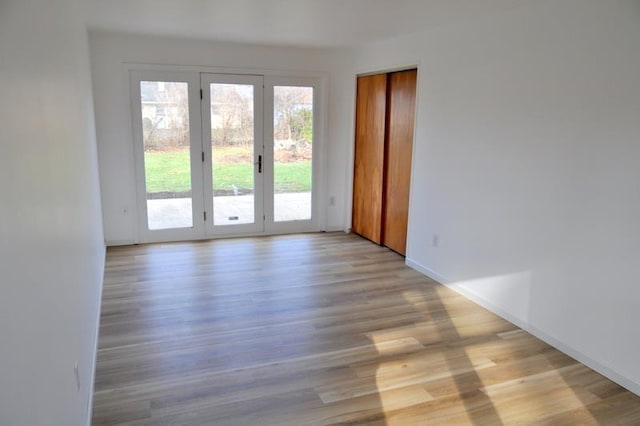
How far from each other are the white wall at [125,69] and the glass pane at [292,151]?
315mm

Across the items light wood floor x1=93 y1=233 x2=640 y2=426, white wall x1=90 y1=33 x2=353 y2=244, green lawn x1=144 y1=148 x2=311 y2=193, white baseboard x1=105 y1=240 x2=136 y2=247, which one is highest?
white wall x1=90 y1=33 x2=353 y2=244

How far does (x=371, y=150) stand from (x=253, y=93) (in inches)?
64.0

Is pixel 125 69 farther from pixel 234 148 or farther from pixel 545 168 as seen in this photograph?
pixel 545 168

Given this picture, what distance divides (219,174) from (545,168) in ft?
12.5

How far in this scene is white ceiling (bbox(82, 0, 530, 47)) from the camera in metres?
3.47

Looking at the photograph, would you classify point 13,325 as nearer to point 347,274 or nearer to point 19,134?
point 19,134

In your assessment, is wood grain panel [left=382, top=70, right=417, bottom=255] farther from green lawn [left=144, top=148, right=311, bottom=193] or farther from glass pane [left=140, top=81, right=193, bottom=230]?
glass pane [left=140, top=81, right=193, bottom=230]

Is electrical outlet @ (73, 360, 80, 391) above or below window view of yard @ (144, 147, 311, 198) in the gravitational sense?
below

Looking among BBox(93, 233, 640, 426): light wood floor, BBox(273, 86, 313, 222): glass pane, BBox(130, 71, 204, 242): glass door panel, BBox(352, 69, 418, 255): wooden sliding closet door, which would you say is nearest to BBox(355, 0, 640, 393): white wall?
BBox(93, 233, 640, 426): light wood floor

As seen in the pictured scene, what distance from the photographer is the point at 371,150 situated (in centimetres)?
578

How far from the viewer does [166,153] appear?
554 cm

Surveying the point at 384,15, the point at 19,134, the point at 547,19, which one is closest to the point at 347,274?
the point at 384,15

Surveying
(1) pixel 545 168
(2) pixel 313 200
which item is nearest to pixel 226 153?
(2) pixel 313 200

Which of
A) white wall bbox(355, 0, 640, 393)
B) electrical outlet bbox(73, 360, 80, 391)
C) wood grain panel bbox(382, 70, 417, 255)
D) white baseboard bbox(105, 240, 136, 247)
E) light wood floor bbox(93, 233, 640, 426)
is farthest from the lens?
white baseboard bbox(105, 240, 136, 247)
